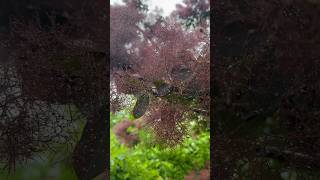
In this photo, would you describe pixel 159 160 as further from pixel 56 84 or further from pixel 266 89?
pixel 266 89

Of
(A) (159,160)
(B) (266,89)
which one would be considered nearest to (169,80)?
(B) (266,89)

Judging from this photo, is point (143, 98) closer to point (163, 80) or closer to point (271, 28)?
point (163, 80)

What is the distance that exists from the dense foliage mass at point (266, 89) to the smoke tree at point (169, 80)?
0.45ft

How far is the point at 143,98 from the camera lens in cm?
141

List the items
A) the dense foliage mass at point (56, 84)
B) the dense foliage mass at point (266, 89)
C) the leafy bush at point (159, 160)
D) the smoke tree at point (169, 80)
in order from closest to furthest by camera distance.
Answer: the dense foliage mass at point (266, 89) < the dense foliage mass at point (56, 84) < the smoke tree at point (169, 80) < the leafy bush at point (159, 160)

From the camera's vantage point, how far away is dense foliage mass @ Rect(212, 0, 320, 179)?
3.44ft

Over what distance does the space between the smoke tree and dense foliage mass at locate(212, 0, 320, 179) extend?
0.14 metres

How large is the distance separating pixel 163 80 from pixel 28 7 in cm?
53

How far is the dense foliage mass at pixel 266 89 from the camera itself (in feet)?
3.44

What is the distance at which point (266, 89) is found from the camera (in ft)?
3.83

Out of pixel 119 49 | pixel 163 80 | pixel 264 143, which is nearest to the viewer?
pixel 264 143

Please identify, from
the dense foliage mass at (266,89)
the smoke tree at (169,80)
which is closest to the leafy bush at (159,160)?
the smoke tree at (169,80)

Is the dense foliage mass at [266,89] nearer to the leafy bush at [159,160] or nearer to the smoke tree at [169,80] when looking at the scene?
the smoke tree at [169,80]

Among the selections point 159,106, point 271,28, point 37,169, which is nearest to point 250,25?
point 271,28
